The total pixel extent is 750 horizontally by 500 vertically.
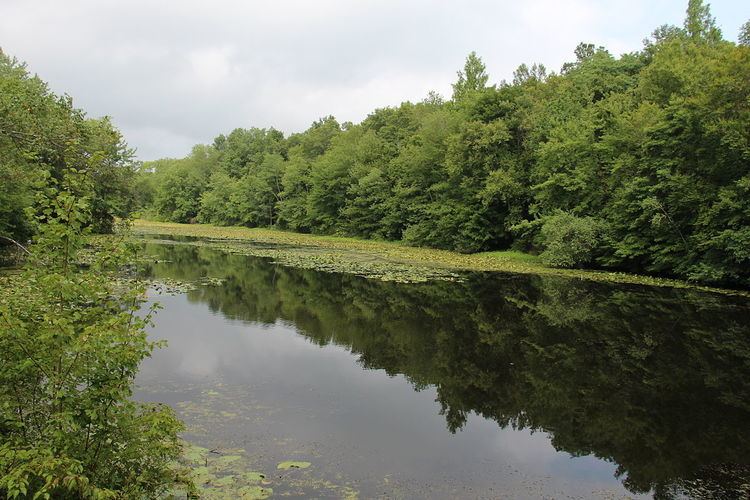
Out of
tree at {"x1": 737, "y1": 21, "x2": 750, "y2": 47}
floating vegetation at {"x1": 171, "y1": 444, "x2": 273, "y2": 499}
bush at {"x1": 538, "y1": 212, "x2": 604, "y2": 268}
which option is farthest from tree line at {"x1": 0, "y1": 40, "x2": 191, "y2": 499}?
tree at {"x1": 737, "y1": 21, "x2": 750, "y2": 47}

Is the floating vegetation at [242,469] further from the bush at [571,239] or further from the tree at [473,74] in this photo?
the tree at [473,74]

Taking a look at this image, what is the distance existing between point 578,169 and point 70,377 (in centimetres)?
3423

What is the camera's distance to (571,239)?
3117 centimetres

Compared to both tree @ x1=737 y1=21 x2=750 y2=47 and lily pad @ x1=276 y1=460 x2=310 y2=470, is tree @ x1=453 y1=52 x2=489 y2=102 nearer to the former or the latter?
tree @ x1=737 y1=21 x2=750 y2=47

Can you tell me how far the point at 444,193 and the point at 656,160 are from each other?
Answer: 2055 centimetres

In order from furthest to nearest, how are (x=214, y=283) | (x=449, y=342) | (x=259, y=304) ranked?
(x=214, y=283) → (x=259, y=304) → (x=449, y=342)

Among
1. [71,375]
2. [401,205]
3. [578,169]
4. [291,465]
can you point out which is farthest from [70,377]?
[401,205]

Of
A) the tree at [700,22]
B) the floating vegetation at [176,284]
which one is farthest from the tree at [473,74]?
the floating vegetation at [176,284]

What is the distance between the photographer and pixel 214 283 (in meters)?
22.2

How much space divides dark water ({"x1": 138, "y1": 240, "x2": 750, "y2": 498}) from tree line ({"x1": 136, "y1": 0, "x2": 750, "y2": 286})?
834 cm

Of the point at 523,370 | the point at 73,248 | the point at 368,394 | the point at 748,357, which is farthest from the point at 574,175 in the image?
the point at 73,248

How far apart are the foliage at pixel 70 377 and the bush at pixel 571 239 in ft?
96.7

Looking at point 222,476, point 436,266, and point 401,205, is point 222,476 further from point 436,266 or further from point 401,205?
point 401,205

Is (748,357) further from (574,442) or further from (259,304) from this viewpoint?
(259,304)
